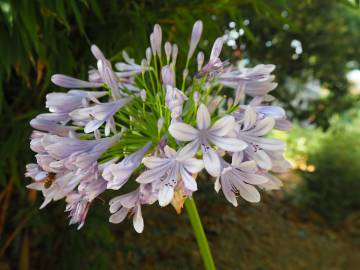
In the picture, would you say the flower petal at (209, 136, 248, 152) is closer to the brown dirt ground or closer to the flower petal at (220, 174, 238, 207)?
the flower petal at (220, 174, 238, 207)

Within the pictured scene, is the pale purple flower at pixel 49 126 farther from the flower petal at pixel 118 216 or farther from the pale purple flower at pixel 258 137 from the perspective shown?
the pale purple flower at pixel 258 137

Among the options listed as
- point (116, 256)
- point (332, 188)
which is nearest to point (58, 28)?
point (116, 256)

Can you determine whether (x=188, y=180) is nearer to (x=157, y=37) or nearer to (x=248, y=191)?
(x=248, y=191)

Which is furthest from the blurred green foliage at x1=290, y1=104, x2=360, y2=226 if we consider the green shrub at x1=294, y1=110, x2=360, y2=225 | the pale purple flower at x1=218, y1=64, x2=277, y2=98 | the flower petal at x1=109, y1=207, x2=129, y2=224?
the flower petal at x1=109, y1=207, x2=129, y2=224

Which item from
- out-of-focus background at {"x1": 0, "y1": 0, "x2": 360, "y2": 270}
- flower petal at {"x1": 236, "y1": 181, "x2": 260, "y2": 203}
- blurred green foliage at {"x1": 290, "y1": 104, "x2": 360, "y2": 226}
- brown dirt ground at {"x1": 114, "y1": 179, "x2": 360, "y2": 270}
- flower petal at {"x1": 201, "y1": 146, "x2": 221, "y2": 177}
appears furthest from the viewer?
blurred green foliage at {"x1": 290, "y1": 104, "x2": 360, "y2": 226}

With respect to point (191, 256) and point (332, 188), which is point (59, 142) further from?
point (332, 188)

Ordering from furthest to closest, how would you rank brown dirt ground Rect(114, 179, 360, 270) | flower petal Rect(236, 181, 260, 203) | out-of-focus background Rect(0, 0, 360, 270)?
brown dirt ground Rect(114, 179, 360, 270), out-of-focus background Rect(0, 0, 360, 270), flower petal Rect(236, 181, 260, 203)

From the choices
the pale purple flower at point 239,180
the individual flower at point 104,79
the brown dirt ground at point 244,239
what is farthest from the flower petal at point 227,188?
the brown dirt ground at point 244,239
